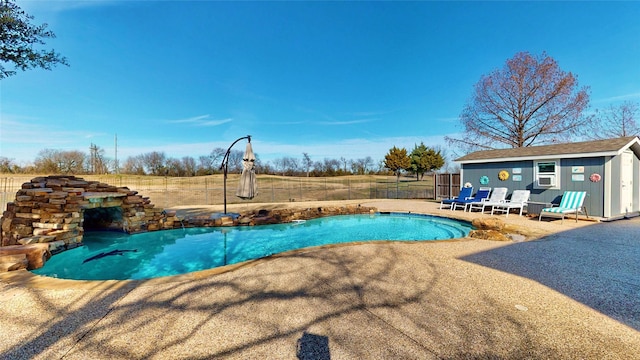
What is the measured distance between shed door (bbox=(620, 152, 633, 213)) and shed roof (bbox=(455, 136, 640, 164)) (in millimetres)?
395

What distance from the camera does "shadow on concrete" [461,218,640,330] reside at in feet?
9.05

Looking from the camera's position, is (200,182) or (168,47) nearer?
(168,47)

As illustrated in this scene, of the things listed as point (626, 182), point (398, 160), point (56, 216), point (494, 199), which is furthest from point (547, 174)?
point (398, 160)

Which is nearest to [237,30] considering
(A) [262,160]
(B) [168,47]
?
(B) [168,47]

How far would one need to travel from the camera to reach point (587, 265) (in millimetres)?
3895

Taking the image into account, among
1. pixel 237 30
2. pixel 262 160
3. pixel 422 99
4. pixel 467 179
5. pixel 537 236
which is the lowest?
pixel 537 236

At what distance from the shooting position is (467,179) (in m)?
11.8

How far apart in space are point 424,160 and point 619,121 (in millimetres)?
14810

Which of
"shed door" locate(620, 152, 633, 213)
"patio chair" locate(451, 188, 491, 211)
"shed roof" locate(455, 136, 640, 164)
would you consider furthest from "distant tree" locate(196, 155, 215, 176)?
"shed door" locate(620, 152, 633, 213)

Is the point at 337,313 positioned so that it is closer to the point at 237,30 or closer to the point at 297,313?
the point at 297,313

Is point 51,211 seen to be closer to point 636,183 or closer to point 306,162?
point 636,183

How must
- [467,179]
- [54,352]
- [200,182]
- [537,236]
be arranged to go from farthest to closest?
[200,182]
[467,179]
[537,236]
[54,352]

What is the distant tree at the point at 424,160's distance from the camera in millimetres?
30172

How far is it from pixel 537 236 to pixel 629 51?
53.0 ft
